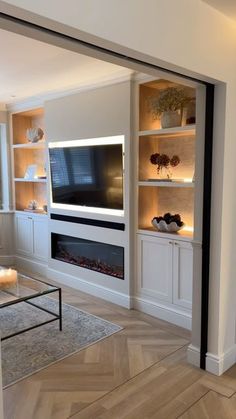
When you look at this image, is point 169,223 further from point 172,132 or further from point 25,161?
point 25,161

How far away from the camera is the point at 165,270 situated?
3.59m

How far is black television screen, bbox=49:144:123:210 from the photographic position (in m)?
3.91

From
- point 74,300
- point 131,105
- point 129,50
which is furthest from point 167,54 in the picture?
point 74,300

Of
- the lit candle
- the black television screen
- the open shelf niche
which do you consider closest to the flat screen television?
the black television screen

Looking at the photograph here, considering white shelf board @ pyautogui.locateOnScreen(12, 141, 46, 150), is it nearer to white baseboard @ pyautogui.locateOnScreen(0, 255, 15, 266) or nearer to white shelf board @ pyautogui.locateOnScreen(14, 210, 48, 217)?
white shelf board @ pyautogui.locateOnScreen(14, 210, 48, 217)

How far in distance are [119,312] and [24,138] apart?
323 cm

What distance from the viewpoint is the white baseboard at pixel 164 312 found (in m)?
3.45

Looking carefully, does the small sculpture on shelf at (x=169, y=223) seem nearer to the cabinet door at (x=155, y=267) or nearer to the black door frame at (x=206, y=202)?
the cabinet door at (x=155, y=267)

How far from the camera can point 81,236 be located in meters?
4.39

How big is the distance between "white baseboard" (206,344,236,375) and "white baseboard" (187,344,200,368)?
84 millimetres

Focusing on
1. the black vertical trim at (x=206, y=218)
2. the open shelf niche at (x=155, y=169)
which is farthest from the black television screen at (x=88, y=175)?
the black vertical trim at (x=206, y=218)

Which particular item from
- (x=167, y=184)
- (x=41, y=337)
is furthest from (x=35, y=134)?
(x=41, y=337)

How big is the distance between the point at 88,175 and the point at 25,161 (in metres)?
1.89

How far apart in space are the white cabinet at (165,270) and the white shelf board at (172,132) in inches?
40.5
